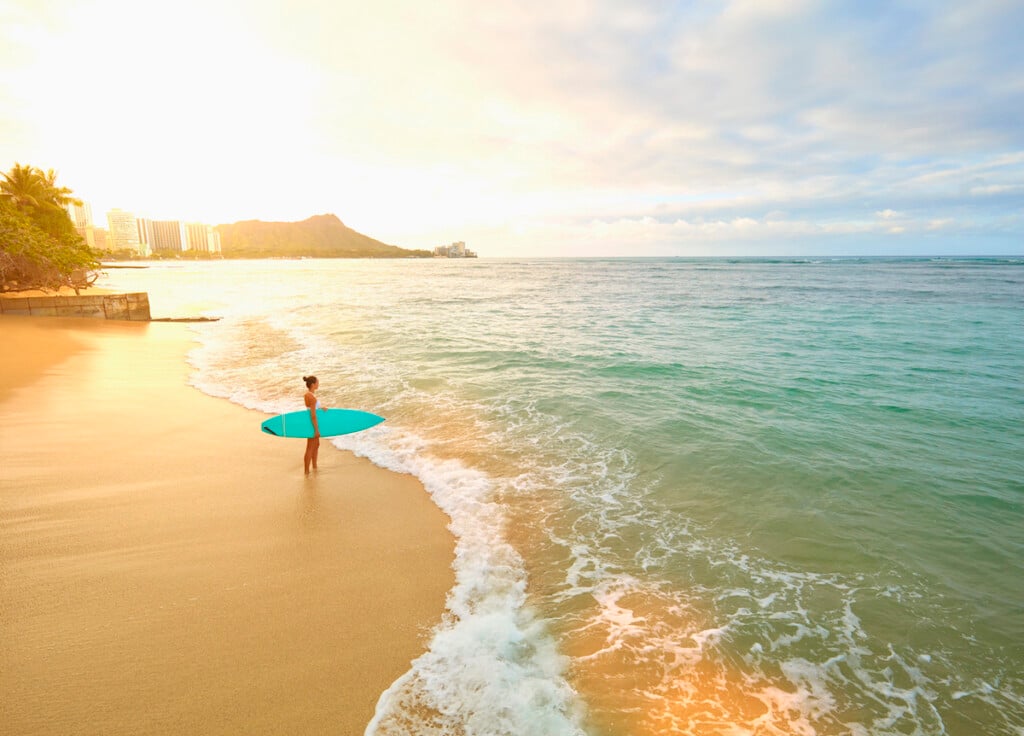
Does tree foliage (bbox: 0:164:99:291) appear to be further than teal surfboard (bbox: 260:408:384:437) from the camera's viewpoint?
Yes

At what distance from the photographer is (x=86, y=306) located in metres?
24.9

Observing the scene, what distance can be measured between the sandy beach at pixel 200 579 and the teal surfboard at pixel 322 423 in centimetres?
65

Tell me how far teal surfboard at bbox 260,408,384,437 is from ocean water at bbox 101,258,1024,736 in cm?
84

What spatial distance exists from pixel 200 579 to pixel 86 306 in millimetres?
28402

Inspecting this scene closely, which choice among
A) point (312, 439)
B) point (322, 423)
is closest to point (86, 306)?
point (322, 423)

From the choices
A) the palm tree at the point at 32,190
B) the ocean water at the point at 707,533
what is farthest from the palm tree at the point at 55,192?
the ocean water at the point at 707,533

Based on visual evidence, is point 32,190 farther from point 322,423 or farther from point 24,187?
point 322,423

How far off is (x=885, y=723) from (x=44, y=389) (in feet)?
54.5

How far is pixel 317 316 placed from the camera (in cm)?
2922

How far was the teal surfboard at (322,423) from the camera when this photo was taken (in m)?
7.81

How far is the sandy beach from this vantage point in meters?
3.65

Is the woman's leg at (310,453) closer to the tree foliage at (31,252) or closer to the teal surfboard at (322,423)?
the teal surfboard at (322,423)

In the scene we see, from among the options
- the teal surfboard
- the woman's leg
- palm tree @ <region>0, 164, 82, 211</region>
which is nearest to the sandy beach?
the woman's leg

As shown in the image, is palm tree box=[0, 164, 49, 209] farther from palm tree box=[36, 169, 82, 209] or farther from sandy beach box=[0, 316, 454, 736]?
sandy beach box=[0, 316, 454, 736]
